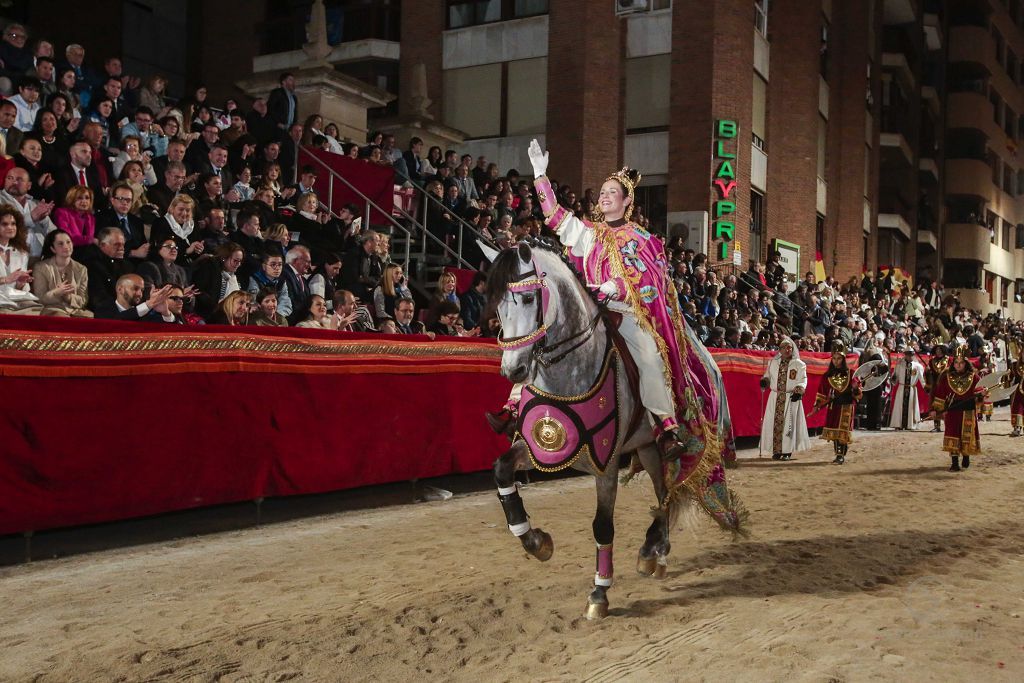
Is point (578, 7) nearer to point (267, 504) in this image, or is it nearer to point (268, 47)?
point (268, 47)

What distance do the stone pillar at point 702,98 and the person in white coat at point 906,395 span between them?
656 cm

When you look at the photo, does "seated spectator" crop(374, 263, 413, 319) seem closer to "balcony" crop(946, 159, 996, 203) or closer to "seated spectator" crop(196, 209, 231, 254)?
"seated spectator" crop(196, 209, 231, 254)

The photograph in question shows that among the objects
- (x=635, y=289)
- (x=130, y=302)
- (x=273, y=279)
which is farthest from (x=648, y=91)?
(x=635, y=289)

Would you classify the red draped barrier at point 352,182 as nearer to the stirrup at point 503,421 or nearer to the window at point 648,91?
the stirrup at point 503,421

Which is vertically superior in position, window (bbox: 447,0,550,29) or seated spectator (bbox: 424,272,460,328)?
window (bbox: 447,0,550,29)

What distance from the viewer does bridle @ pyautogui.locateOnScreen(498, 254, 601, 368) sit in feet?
16.9

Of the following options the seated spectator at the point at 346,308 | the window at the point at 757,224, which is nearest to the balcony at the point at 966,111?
the window at the point at 757,224

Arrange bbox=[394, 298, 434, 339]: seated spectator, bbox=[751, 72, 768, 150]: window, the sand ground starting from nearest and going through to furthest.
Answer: the sand ground, bbox=[394, 298, 434, 339]: seated spectator, bbox=[751, 72, 768, 150]: window

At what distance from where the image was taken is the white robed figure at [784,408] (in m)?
15.1

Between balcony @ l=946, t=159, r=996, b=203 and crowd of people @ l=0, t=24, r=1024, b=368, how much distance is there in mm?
45768

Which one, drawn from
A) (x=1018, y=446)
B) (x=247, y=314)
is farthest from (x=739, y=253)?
(x=247, y=314)

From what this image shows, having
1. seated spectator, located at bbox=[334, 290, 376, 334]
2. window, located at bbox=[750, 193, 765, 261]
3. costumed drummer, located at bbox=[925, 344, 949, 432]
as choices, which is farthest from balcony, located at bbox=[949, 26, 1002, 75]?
seated spectator, located at bbox=[334, 290, 376, 334]

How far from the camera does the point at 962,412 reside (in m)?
14.1

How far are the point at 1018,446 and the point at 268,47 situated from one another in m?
24.9
